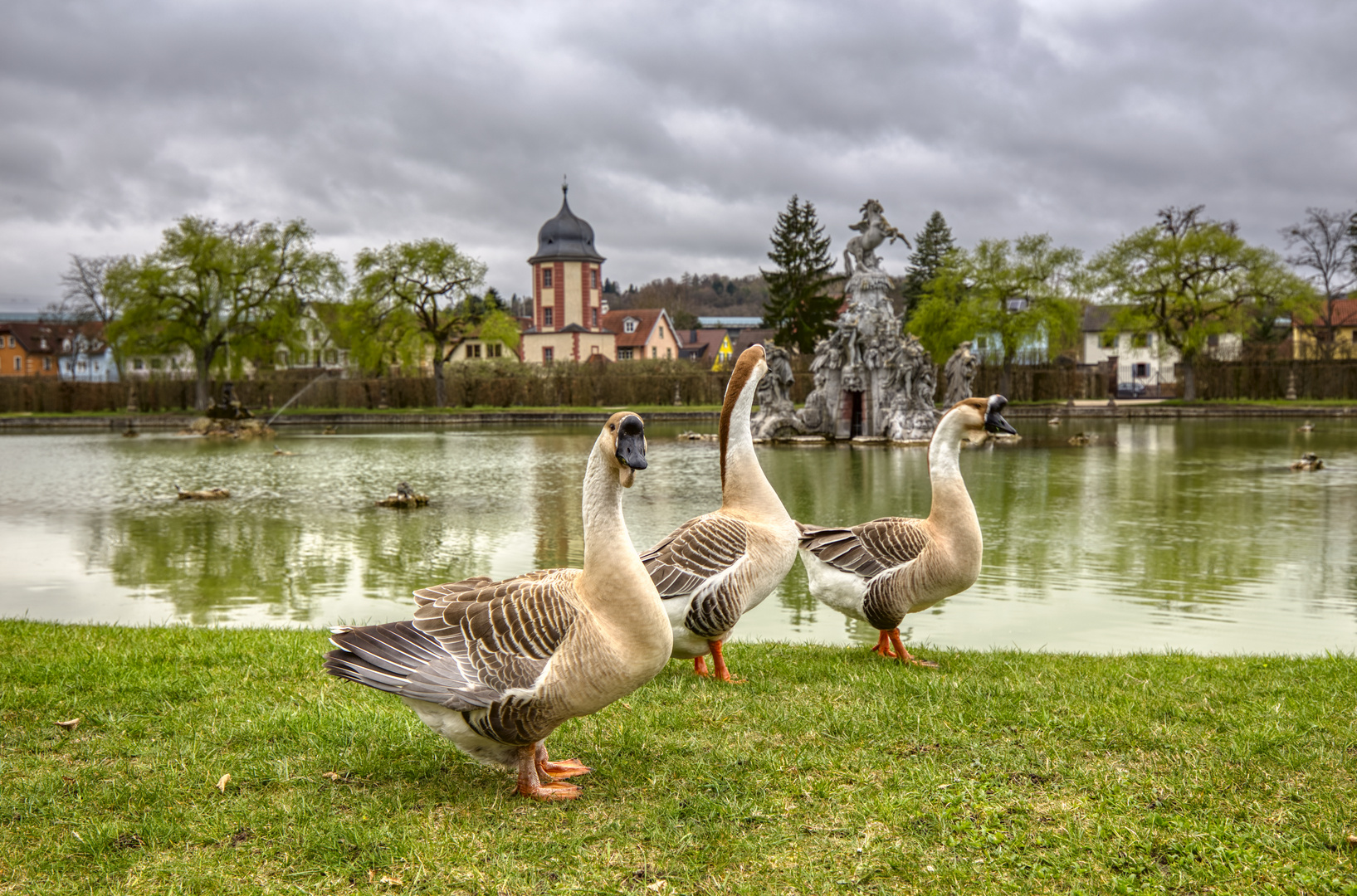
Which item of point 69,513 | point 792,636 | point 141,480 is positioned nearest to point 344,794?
point 792,636

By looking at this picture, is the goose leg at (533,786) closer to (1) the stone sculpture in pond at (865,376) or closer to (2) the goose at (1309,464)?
(2) the goose at (1309,464)

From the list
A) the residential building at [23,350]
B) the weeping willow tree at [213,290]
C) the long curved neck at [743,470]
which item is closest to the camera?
the long curved neck at [743,470]

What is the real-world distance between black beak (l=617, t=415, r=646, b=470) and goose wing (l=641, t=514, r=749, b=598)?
81.9 inches

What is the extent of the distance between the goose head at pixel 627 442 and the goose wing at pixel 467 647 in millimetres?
678

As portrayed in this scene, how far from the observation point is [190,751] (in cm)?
442

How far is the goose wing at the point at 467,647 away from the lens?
369cm

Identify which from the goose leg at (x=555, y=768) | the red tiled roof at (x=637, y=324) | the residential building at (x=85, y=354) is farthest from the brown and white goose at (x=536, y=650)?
the residential building at (x=85, y=354)

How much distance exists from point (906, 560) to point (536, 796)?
3.17 meters

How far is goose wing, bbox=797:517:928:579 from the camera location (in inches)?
247

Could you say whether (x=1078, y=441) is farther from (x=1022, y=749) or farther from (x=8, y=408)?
(x=8, y=408)

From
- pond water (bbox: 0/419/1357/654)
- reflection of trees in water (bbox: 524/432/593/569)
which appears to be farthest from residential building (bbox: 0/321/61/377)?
reflection of trees in water (bbox: 524/432/593/569)

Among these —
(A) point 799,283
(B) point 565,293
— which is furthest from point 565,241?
(A) point 799,283

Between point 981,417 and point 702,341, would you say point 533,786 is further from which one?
point 702,341

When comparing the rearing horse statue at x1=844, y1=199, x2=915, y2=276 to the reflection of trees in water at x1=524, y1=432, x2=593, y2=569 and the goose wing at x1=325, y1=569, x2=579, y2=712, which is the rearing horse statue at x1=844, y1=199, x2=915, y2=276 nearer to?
the reflection of trees in water at x1=524, y1=432, x2=593, y2=569
